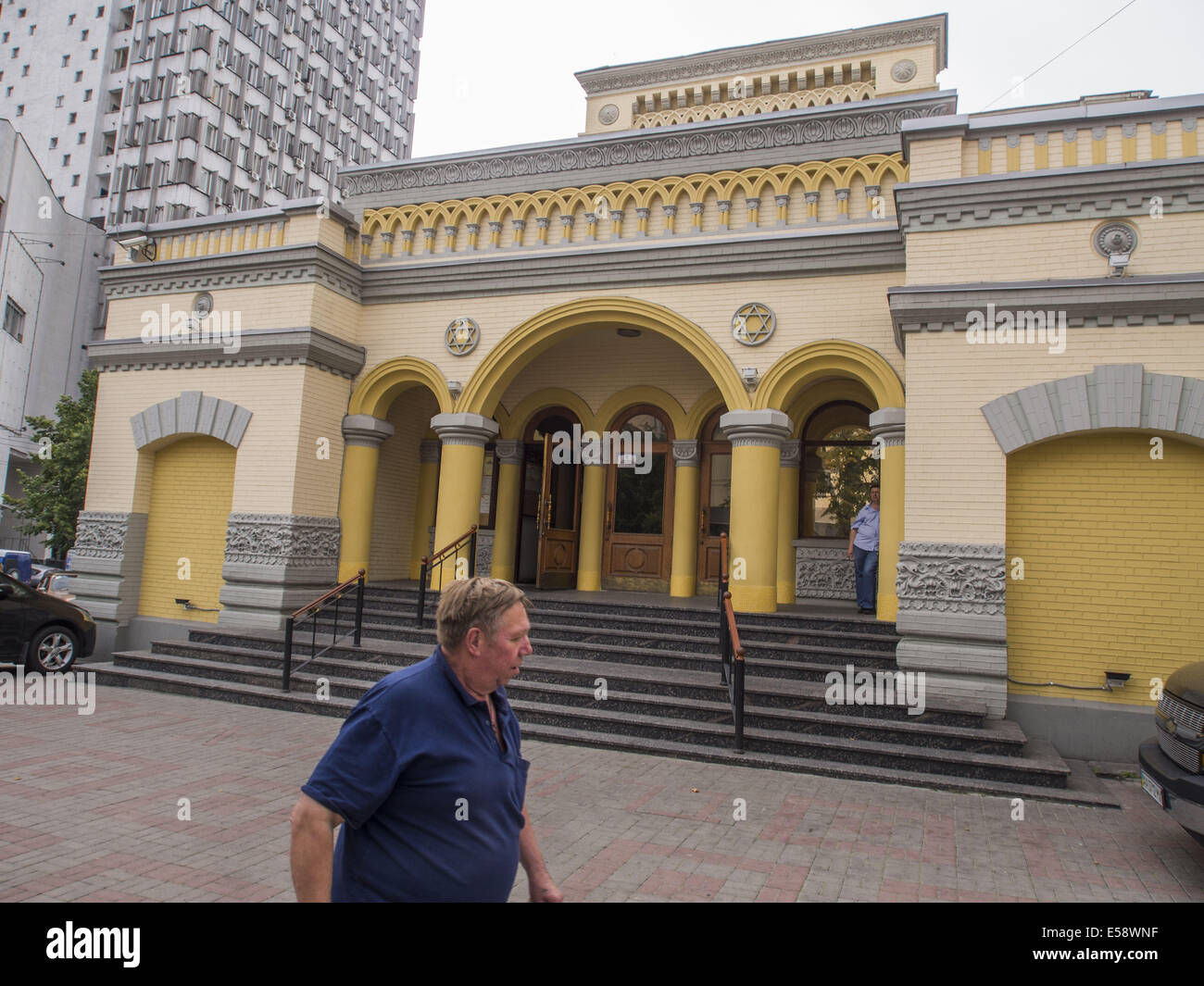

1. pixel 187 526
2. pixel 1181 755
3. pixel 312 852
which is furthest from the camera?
pixel 187 526

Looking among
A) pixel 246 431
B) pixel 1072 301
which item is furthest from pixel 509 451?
pixel 1072 301

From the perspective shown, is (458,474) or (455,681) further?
(458,474)

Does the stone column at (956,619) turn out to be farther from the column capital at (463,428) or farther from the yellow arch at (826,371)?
the column capital at (463,428)

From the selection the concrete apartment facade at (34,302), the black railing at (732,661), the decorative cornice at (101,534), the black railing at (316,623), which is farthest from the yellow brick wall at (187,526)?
the concrete apartment facade at (34,302)

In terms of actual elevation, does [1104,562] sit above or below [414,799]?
above

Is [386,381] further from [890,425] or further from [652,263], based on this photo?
[890,425]

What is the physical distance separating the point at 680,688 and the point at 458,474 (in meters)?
4.69

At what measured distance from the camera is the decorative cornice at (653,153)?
970 cm

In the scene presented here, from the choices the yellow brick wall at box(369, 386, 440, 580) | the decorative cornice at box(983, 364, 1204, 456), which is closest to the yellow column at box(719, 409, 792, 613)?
A: the decorative cornice at box(983, 364, 1204, 456)

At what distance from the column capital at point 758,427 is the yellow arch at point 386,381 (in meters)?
4.26

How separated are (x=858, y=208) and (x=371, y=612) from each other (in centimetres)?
794

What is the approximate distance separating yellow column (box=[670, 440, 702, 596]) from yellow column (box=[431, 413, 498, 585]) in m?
2.94

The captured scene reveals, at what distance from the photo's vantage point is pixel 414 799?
2.02m
